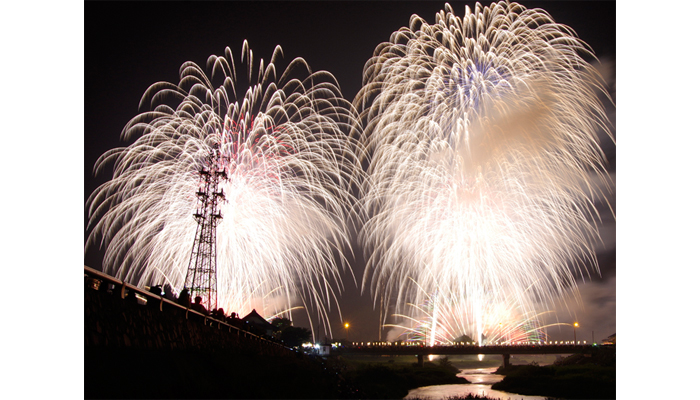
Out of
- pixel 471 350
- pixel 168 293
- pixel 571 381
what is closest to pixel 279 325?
pixel 471 350

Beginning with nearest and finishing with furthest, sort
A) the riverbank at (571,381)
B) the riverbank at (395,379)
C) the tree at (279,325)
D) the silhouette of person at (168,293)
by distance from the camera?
the silhouette of person at (168,293) < the riverbank at (571,381) < the riverbank at (395,379) < the tree at (279,325)

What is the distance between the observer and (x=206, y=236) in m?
31.2

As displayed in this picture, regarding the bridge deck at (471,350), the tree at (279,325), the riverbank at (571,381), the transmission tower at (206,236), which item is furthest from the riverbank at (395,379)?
the tree at (279,325)

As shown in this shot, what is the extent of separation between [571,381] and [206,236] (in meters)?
36.3

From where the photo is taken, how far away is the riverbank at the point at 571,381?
127 feet

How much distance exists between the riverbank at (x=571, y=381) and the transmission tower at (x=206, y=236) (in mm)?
32673

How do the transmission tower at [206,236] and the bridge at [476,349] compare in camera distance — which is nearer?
the transmission tower at [206,236]

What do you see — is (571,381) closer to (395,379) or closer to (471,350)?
(395,379)

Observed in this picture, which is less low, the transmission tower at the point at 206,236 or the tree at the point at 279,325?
the transmission tower at the point at 206,236

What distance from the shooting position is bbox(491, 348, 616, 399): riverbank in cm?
3884

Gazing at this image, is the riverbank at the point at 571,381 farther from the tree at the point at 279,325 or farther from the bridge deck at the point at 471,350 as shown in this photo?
the tree at the point at 279,325

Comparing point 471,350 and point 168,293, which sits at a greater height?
point 168,293
